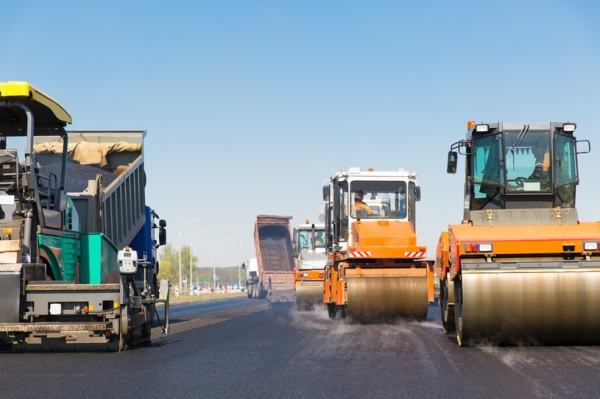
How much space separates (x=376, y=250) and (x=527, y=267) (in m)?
6.28

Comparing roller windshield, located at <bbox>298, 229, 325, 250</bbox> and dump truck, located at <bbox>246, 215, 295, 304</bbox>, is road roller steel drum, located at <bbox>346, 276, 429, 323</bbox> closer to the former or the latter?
roller windshield, located at <bbox>298, 229, 325, 250</bbox>

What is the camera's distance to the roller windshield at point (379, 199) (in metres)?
18.6

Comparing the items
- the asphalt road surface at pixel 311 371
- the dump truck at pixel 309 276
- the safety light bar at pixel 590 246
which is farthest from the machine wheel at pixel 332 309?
the safety light bar at pixel 590 246

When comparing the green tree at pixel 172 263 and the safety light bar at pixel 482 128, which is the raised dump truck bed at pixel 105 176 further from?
the green tree at pixel 172 263

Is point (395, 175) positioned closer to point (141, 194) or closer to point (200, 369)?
point (141, 194)

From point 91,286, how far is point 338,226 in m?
8.77

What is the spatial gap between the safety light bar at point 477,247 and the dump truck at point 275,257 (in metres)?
29.4

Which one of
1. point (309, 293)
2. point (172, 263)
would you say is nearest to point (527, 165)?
point (309, 293)

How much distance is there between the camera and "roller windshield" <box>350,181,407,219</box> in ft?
61.1

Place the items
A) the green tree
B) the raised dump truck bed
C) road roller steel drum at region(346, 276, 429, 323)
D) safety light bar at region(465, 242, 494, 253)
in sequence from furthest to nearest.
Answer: the green tree → road roller steel drum at region(346, 276, 429, 323) → the raised dump truck bed → safety light bar at region(465, 242, 494, 253)

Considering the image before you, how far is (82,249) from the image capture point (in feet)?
40.2

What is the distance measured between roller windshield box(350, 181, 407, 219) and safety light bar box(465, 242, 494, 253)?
7273 millimetres

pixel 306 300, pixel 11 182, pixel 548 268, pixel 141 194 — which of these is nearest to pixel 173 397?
pixel 11 182

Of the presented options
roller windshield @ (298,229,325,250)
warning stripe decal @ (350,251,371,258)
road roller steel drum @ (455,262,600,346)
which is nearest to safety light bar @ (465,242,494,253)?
road roller steel drum @ (455,262,600,346)
